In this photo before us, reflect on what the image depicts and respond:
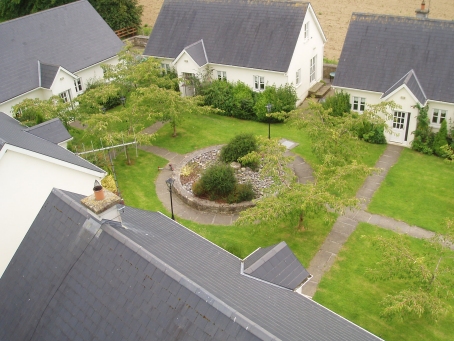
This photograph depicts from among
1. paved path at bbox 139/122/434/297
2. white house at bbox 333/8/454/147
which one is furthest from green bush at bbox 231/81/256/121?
white house at bbox 333/8/454/147

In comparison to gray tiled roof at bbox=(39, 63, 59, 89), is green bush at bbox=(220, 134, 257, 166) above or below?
below

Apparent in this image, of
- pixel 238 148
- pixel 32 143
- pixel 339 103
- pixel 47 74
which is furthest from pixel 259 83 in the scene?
pixel 32 143

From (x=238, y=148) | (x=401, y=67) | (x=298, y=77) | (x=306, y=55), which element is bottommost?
(x=238, y=148)

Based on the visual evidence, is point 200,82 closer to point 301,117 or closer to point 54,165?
point 301,117

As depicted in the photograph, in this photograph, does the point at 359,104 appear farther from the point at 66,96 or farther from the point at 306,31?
the point at 66,96

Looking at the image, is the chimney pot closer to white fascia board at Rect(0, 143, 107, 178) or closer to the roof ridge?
the roof ridge
